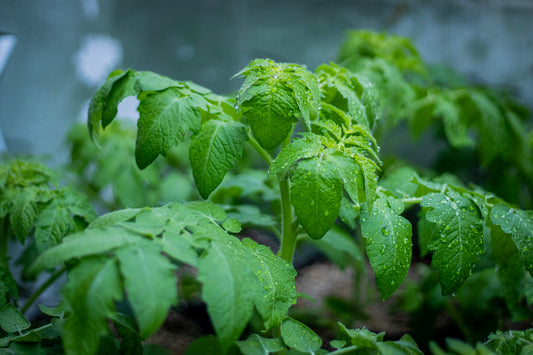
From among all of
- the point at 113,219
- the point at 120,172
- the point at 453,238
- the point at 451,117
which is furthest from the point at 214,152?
the point at 451,117

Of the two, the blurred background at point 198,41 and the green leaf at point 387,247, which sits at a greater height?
the blurred background at point 198,41

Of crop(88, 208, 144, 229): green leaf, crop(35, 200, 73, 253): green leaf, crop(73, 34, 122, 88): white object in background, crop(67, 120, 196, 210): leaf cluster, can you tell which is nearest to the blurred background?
crop(73, 34, 122, 88): white object in background

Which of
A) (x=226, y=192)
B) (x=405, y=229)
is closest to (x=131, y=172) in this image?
(x=226, y=192)

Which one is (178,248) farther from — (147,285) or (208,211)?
(208,211)

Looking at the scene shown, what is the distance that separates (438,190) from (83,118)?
1614 mm

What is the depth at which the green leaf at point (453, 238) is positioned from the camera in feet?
2.32

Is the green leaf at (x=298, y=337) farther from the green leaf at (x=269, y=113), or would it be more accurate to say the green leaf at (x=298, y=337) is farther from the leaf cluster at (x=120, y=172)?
the leaf cluster at (x=120, y=172)

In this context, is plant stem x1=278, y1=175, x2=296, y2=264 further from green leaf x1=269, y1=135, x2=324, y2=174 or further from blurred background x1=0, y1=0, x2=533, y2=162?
blurred background x1=0, y1=0, x2=533, y2=162

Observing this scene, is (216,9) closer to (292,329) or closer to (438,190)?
(438,190)

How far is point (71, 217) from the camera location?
899mm

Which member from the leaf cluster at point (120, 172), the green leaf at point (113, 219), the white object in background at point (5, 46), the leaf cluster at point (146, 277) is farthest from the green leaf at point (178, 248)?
the white object in background at point (5, 46)

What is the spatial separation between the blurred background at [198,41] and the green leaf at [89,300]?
38.0 inches

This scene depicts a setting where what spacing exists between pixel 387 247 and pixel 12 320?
0.72 meters

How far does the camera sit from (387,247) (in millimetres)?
690
